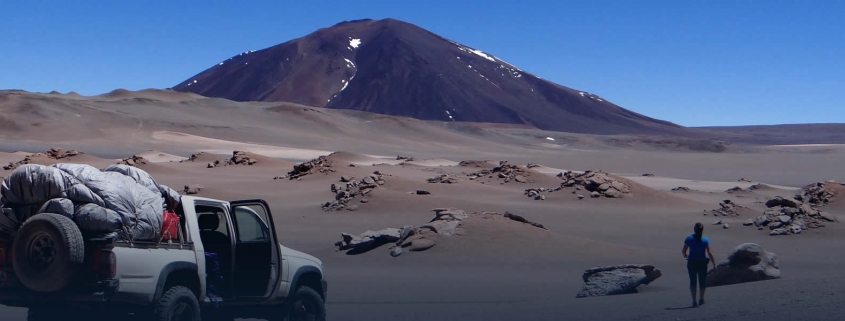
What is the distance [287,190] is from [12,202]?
24.1m

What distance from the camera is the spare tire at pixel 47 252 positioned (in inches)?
237

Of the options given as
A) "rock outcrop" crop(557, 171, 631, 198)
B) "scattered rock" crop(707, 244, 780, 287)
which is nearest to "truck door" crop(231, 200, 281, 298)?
"scattered rock" crop(707, 244, 780, 287)

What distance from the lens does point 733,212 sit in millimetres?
23391

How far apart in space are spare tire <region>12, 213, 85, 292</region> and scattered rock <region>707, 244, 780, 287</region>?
7.54 m

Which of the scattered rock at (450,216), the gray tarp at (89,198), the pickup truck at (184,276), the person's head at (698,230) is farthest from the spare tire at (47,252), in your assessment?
the scattered rock at (450,216)

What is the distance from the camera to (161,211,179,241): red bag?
21.7ft

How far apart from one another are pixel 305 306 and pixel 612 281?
13.0 feet

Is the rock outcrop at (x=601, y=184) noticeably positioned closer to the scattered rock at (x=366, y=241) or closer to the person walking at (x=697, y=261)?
the scattered rock at (x=366, y=241)

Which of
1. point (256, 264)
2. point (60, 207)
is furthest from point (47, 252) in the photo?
point (256, 264)

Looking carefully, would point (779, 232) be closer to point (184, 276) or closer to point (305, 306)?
point (305, 306)

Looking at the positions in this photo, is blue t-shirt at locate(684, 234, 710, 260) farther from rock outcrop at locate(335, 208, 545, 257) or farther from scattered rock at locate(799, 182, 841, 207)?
scattered rock at locate(799, 182, 841, 207)

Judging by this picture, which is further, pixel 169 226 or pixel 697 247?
pixel 697 247

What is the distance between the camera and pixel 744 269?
11.1 metres

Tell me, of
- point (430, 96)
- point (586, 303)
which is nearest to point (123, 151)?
point (586, 303)
